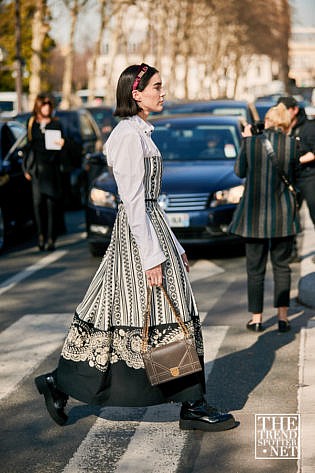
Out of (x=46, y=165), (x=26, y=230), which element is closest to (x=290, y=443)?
(x=46, y=165)

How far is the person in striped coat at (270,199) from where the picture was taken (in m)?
7.93

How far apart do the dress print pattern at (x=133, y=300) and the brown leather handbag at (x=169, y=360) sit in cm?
7

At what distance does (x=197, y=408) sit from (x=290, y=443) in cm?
53

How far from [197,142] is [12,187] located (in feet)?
7.47

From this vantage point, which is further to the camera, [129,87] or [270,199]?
[270,199]

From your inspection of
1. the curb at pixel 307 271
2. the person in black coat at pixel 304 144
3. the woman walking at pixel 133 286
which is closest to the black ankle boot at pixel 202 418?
the woman walking at pixel 133 286

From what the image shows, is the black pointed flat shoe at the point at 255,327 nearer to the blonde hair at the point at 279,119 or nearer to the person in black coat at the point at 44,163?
the blonde hair at the point at 279,119

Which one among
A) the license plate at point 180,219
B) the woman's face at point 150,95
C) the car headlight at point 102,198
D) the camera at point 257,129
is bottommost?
the license plate at point 180,219

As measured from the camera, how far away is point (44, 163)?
1296 centimetres

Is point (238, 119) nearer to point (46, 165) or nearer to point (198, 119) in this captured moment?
point (198, 119)

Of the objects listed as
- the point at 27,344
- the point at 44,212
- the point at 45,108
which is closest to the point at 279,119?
the point at 27,344

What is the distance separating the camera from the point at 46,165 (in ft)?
42.5

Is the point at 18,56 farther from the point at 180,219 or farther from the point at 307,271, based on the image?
the point at 307,271

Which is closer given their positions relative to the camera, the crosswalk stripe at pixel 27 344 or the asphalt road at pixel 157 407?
the asphalt road at pixel 157 407
